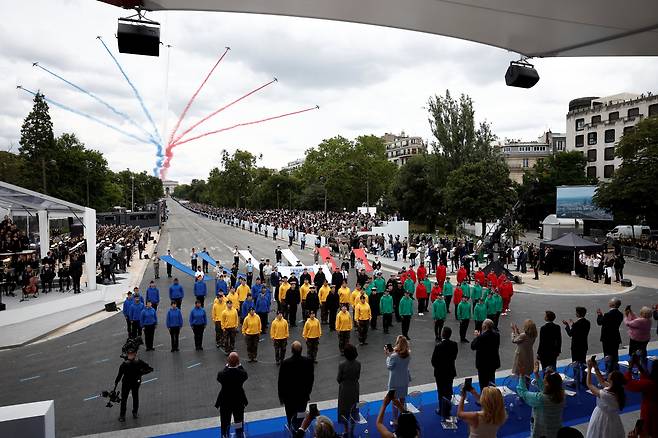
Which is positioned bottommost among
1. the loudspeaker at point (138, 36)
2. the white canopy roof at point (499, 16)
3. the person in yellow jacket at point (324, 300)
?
the person in yellow jacket at point (324, 300)

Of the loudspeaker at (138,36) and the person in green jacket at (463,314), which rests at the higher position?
the loudspeaker at (138,36)

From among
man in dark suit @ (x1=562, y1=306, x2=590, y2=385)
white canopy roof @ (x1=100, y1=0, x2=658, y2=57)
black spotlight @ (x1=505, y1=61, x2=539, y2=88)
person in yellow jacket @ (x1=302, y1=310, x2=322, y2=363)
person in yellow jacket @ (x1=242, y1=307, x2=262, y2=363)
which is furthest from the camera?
person in yellow jacket @ (x1=242, y1=307, x2=262, y2=363)

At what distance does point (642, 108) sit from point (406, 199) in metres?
32.0

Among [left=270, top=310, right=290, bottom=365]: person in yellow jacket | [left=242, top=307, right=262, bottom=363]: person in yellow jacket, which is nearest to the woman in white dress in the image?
[left=270, top=310, right=290, bottom=365]: person in yellow jacket

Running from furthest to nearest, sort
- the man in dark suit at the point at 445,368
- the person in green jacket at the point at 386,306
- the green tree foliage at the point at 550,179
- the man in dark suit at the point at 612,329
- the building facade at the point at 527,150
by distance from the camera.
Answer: the building facade at the point at 527,150 < the green tree foliage at the point at 550,179 < the person in green jacket at the point at 386,306 < the man in dark suit at the point at 612,329 < the man in dark suit at the point at 445,368

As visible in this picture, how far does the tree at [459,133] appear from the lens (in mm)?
47625

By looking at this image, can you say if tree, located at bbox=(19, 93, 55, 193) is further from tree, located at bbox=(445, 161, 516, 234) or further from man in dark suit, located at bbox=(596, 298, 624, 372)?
man in dark suit, located at bbox=(596, 298, 624, 372)

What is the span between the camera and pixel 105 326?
49.2 feet

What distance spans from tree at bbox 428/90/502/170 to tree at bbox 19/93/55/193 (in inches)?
1789

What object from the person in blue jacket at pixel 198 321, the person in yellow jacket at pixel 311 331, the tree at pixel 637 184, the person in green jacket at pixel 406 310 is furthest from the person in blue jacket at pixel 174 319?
Result: the tree at pixel 637 184

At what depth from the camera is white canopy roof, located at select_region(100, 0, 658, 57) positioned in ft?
Result: 18.4

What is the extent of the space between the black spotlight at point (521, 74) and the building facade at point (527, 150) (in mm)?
84413

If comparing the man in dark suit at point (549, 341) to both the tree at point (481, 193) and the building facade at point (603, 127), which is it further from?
the building facade at point (603, 127)

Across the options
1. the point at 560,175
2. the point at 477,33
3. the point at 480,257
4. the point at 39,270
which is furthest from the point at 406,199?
the point at 477,33
